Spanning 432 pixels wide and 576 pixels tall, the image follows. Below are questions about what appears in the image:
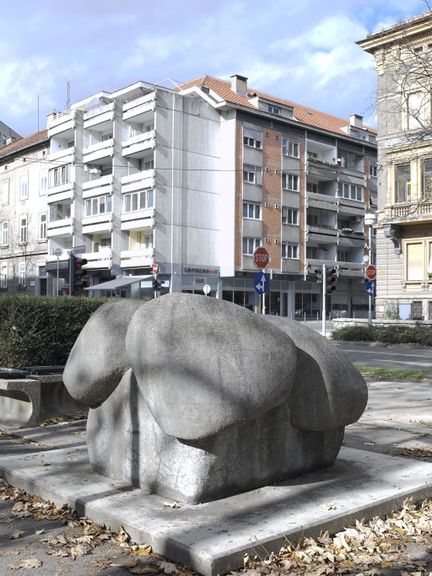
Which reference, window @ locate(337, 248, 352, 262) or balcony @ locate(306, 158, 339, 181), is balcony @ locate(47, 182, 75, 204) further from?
window @ locate(337, 248, 352, 262)

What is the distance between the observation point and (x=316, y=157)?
54.7 m

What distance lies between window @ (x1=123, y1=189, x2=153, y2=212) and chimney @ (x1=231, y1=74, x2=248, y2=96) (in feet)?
43.0

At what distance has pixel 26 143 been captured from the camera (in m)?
57.5

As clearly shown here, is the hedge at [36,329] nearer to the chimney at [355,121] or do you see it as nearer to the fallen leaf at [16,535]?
the fallen leaf at [16,535]

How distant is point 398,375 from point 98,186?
38.1 metres

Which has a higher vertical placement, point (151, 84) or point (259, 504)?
point (151, 84)

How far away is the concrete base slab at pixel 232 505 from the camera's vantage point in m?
3.42

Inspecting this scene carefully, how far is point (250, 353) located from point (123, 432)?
126 cm

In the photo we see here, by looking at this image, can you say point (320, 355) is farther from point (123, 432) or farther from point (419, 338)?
point (419, 338)

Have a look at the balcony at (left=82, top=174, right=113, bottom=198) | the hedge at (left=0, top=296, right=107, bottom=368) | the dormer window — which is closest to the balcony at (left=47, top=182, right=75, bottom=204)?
the balcony at (left=82, top=174, right=113, bottom=198)

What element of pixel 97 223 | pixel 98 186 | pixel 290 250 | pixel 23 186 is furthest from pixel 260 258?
pixel 23 186

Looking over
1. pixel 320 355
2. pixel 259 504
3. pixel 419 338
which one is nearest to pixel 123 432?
pixel 259 504

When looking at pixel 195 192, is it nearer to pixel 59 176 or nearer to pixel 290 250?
pixel 290 250

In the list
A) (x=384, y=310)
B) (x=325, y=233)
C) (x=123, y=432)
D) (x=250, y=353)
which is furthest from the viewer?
(x=325, y=233)
